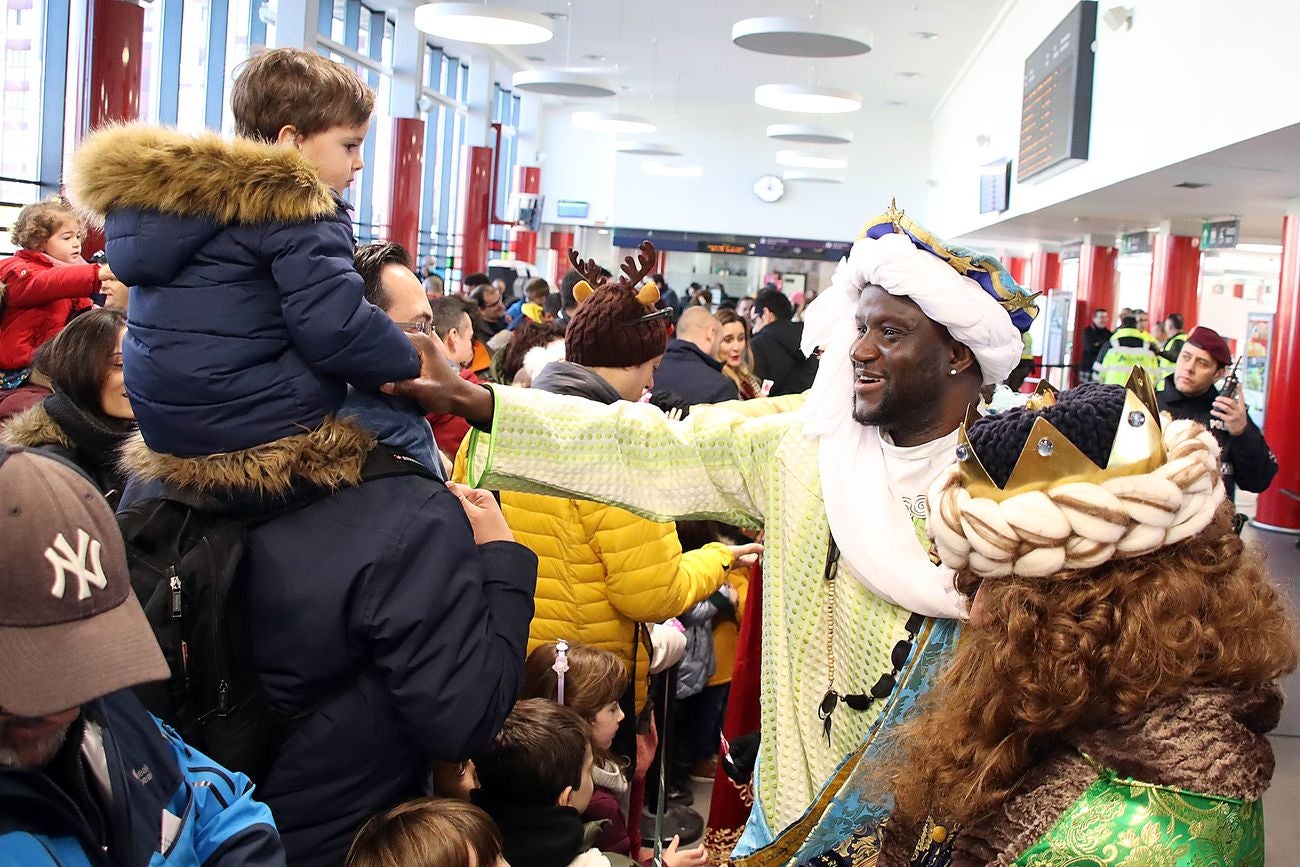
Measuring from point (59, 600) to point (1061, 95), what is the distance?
11.3 meters


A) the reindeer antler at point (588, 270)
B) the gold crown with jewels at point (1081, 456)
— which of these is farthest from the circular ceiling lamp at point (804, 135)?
the gold crown with jewels at point (1081, 456)

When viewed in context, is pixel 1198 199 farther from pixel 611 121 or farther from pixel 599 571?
pixel 599 571

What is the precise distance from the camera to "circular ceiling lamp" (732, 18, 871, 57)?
1098 centimetres

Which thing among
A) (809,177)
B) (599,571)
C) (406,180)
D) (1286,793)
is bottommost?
(1286,793)

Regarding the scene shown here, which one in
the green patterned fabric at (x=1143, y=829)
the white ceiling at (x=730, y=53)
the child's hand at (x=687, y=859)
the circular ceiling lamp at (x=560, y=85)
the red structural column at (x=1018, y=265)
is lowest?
the child's hand at (x=687, y=859)

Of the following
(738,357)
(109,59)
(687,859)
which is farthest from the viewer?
(738,357)

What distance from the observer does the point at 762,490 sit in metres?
1.96

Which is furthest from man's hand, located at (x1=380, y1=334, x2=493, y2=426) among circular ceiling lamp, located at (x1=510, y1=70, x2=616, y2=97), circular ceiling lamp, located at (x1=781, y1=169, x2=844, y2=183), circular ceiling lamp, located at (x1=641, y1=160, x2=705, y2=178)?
circular ceiling lamp, located at (x1=781, y1=169, x2=844, y2=183)

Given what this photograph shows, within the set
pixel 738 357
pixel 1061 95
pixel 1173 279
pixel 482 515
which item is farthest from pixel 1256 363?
pixel 482 515

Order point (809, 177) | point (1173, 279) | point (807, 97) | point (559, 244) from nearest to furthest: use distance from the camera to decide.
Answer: point (807, 97) < point (1173, 279) < point (809, 177) < point (559, 244)

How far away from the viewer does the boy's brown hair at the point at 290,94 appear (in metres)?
1.98

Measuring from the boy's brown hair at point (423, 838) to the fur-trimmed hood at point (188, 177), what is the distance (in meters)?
0.85

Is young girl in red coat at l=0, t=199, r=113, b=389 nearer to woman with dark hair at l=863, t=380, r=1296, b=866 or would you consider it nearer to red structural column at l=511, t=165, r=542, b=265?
woman with dark hair at l=863, t=380, r=1296, b=866

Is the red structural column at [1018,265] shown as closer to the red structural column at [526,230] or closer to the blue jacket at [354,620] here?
the red structural column at [526,230]
